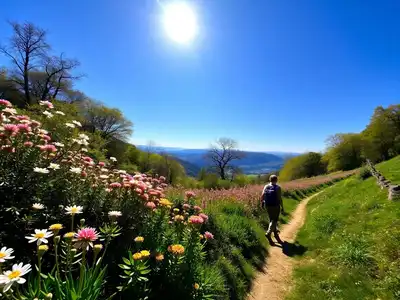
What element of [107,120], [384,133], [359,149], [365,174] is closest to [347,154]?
[359,149]

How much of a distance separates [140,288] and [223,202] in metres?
7.45

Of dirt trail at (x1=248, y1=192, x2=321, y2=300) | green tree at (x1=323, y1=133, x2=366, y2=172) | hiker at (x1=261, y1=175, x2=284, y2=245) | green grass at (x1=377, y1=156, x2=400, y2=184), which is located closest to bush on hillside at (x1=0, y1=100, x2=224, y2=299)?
dirt trail at (x1=248, y1=192, x2=321, y2=300)

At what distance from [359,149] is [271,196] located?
57183 mm

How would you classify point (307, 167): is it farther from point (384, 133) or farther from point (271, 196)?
point (271, 196)

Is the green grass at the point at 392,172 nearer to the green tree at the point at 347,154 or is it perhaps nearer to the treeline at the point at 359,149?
the treeline at the point at 359,149

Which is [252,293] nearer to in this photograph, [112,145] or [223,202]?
[223,202]

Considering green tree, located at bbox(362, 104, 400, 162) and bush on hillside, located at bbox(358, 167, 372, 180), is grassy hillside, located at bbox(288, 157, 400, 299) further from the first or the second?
green tree, located at bbox(362, 104, 400, 162)

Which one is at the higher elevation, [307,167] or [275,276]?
[307,167]

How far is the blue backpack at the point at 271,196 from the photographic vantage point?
30.7 feet

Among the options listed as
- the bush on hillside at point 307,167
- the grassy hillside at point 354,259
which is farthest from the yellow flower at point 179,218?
the bush on hillside at point 307,167

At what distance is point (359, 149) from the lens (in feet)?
181

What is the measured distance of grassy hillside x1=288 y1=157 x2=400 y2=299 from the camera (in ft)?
15.6

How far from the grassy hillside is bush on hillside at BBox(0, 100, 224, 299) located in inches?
109

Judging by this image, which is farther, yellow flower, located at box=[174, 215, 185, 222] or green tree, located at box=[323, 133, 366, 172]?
green tree, located at box=[323, 133, 366, 172]
